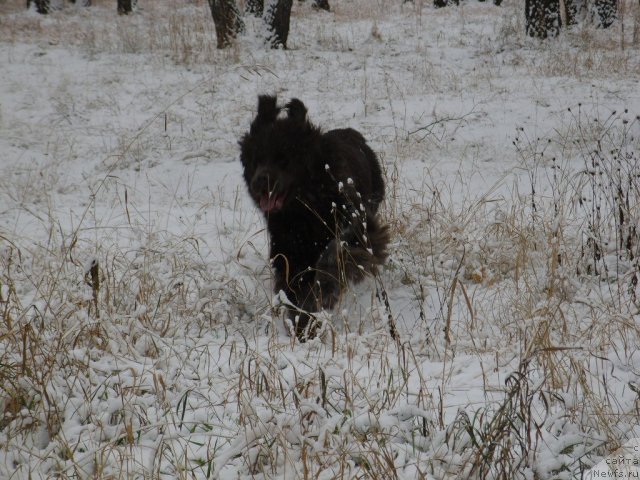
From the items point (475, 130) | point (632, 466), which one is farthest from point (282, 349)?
point (475, 130)

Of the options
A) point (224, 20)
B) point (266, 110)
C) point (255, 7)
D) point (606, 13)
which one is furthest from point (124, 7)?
point (266, 110)

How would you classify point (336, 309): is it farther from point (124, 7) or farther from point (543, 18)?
point (124, 7)

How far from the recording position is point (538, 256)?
3756mm

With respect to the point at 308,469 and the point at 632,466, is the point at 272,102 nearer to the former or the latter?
the point at 308,469

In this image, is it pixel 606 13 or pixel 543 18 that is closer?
pixel 543 18

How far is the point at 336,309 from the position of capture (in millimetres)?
3707

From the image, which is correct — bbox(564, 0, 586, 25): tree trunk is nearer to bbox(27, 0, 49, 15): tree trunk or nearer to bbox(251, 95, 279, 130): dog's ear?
bbox(251, 95, 279, 130): dog's ear

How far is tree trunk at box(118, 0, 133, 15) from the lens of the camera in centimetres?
1898

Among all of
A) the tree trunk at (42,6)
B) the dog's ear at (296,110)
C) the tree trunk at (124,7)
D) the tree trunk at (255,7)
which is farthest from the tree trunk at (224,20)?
the tree trunk at (42,6)

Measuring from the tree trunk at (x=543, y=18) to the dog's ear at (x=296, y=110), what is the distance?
9995mm

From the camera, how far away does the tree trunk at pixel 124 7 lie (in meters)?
19.0

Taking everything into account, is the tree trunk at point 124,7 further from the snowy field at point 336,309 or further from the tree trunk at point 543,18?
the tree trunk at point 543,18

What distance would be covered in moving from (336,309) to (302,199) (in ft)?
2.75

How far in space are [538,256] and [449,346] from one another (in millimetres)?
1396
